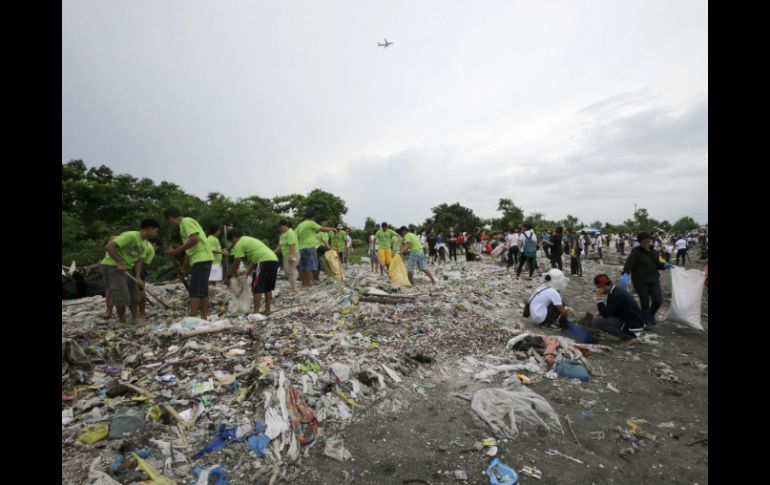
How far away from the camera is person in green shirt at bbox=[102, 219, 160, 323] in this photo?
4820mm

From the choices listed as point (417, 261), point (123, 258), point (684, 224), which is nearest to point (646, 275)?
point (417, 261)

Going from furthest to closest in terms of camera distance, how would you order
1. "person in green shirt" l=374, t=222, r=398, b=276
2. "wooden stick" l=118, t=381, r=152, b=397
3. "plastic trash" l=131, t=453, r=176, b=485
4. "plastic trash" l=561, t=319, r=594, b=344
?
"person in green shirt" l=374, t=222, r=398, b=276, "plastic trash" l=561, t=319, r=594, b=344, "wooden stick" l=118, t=381, r=152, b=397, "plastic trash" l=131, t=453, r=176, b=485

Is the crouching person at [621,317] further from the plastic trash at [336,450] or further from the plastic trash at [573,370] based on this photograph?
the plastic trash at [336,450]

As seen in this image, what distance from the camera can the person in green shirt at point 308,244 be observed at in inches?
281

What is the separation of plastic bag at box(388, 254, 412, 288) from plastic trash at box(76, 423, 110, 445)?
5.96 metres

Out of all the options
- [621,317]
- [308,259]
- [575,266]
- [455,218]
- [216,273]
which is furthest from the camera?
[455,218]

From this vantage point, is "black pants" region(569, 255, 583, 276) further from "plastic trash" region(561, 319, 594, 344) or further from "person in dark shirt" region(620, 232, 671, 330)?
"plastic trash" region(561, 319, 594, 344)

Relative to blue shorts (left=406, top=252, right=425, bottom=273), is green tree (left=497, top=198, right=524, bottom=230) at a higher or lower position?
higher

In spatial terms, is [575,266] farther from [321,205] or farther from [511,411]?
[321,205]

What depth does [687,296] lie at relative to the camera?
5.24 m

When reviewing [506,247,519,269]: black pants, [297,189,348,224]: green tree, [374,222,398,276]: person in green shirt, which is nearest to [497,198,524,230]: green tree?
[297,189,348,224]: green tree

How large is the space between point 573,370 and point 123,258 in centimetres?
629
